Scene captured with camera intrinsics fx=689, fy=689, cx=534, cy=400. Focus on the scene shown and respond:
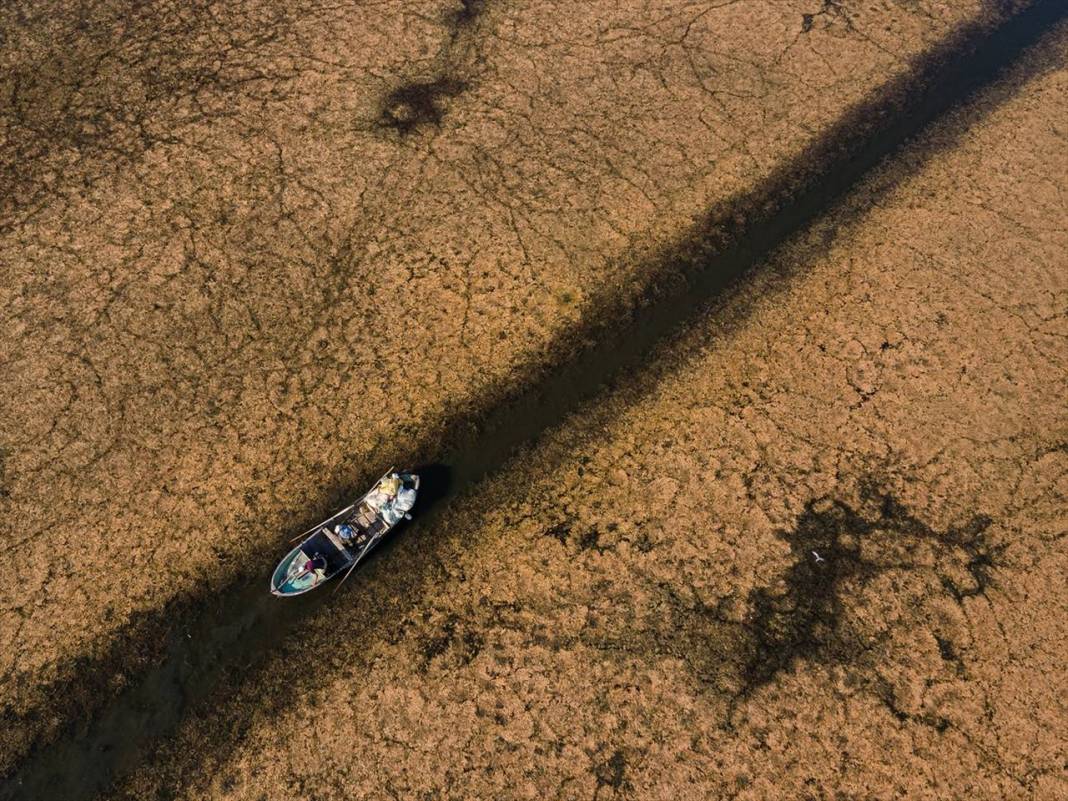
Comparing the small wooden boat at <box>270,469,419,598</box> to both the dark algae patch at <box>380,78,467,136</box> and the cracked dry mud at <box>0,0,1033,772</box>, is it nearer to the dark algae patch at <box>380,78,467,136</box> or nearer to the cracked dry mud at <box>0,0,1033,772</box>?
the cracked dry mud at <box>0,0,1033,772</box>

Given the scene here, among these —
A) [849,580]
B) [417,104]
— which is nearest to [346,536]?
[849,580]

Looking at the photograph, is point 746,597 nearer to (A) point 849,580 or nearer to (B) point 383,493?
(A) point 849,580

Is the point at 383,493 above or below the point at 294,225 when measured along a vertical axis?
below

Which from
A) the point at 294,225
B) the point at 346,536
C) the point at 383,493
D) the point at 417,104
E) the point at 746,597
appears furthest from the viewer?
the point at 417,104

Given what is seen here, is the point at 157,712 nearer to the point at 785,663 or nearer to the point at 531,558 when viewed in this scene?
the point at 531,558

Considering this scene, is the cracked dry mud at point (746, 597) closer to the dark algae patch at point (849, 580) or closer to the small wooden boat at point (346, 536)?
the dark algae patch at point (849, 580)

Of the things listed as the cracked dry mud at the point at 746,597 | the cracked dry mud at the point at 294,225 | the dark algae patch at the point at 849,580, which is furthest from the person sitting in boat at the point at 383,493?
the dark algae patch at the point at 849,580

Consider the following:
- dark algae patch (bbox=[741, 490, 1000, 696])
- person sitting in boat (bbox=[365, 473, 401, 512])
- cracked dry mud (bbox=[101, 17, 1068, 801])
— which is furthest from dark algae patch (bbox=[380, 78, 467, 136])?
dark algae patch (bbox=[741, 490, 1000, 696])
